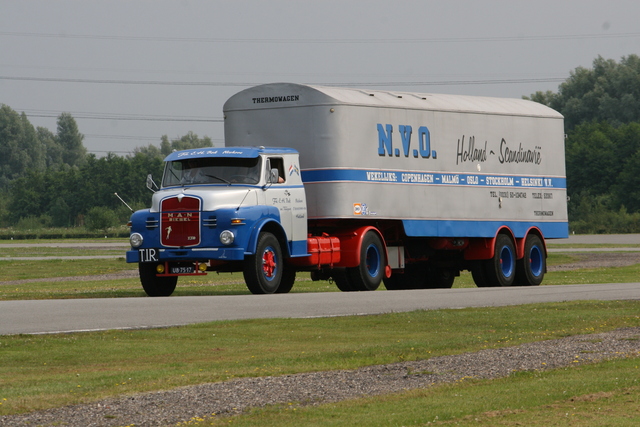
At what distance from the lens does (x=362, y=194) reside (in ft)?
76.8

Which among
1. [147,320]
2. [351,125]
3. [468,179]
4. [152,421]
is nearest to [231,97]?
[351,125]

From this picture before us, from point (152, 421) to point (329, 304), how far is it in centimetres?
1061

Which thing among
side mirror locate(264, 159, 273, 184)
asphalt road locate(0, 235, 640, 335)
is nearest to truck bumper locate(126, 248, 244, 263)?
asphalt road locate(0, 235, 640, 335)

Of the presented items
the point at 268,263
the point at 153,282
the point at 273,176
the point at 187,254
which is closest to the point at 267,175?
the point at 273,176

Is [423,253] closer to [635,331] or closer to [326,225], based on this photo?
[326,225]

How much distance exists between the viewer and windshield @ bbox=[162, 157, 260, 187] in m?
21.5

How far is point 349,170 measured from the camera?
23172mm

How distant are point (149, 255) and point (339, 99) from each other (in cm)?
500

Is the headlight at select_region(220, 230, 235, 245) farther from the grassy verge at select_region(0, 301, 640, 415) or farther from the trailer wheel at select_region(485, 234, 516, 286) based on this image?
the trailer wheel at select_region(485, 234, 516, 286)

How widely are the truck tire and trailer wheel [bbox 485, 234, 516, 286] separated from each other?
0.22 m

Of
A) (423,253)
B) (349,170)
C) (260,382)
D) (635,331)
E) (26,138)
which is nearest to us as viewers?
(260,382)

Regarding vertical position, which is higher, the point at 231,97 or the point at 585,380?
the point at 231,97

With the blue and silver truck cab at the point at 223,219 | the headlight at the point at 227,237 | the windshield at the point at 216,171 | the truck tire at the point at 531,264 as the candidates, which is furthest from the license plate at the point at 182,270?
the truck tire at the point at 531,264

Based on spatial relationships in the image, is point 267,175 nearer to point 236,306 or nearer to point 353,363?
point 236,306
